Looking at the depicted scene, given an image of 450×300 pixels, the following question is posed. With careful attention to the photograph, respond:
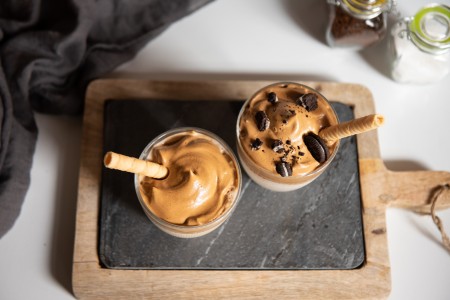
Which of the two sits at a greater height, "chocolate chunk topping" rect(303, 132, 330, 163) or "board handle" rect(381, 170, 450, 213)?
"chocolate chunk topping" rect(303, 132, 330, 163)

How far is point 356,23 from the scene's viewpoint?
115cm

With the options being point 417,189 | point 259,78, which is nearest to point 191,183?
point 259,78

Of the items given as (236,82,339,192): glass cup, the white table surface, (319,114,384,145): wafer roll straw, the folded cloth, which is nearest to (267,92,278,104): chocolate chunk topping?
(236,82,339,192): glass cup

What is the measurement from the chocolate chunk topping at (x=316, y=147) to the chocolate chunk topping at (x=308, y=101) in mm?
Result: 56

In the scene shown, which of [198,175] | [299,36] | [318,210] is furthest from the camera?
[299,36]

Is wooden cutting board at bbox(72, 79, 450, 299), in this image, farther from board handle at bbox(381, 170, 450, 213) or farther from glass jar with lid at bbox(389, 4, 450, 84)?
glass jar with lid at bbox(389, 4, 450, 84)

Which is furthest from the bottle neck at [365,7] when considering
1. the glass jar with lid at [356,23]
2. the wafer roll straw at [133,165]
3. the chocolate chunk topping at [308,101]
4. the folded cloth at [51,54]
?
the wafer roll straw at [133,165]

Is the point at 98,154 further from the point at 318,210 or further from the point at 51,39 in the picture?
the point at 318,210

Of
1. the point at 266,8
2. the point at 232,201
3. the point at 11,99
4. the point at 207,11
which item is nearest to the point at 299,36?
the point at 266,8

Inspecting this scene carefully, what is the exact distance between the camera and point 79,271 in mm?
996

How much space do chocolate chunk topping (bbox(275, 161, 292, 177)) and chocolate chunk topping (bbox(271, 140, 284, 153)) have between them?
3 cm

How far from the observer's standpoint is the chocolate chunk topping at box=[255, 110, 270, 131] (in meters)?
0.95

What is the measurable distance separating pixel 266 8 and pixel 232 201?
56 cm

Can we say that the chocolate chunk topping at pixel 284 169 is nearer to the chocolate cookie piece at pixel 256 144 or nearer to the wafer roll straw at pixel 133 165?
the chocolate cookie piece at pixel 256 144
